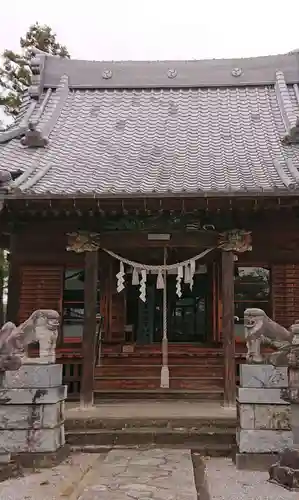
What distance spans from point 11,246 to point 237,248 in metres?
4.73

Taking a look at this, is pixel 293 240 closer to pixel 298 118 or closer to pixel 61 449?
pixel 298 118

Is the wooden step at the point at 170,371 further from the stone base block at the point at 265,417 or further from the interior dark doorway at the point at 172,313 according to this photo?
the stone base block at the point at 265,417

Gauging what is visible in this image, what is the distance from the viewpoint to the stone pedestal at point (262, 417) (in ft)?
22.5

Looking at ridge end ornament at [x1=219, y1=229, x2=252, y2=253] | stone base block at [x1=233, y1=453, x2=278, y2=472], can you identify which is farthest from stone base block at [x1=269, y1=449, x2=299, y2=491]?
ridge end ornament at [x1=219, y1=229, x2=252, y2=253]

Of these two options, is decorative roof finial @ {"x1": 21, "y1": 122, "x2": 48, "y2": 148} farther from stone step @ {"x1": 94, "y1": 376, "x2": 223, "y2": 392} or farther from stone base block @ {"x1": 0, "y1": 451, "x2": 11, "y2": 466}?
stone base block @ {"x1": 0, "y1": 451, "x2": 11, "y2": 466}

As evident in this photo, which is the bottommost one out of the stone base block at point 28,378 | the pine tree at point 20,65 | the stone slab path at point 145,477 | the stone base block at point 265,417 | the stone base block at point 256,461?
the stone slab path at point 145,477

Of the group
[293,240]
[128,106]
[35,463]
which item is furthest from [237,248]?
[128,106]

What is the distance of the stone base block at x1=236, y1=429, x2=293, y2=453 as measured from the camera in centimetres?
684

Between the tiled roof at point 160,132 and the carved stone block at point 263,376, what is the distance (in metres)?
3.17

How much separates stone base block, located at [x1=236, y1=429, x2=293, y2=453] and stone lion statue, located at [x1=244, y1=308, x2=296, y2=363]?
94cm

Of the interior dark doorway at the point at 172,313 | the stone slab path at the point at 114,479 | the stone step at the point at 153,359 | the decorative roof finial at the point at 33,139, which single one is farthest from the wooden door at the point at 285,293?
the decorative roof finial at the point at 33,139

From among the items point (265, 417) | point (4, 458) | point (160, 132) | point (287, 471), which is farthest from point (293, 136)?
point (4, 458)

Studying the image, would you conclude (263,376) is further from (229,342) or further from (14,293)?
(14,293)

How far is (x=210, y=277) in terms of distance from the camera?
12.0 metres
